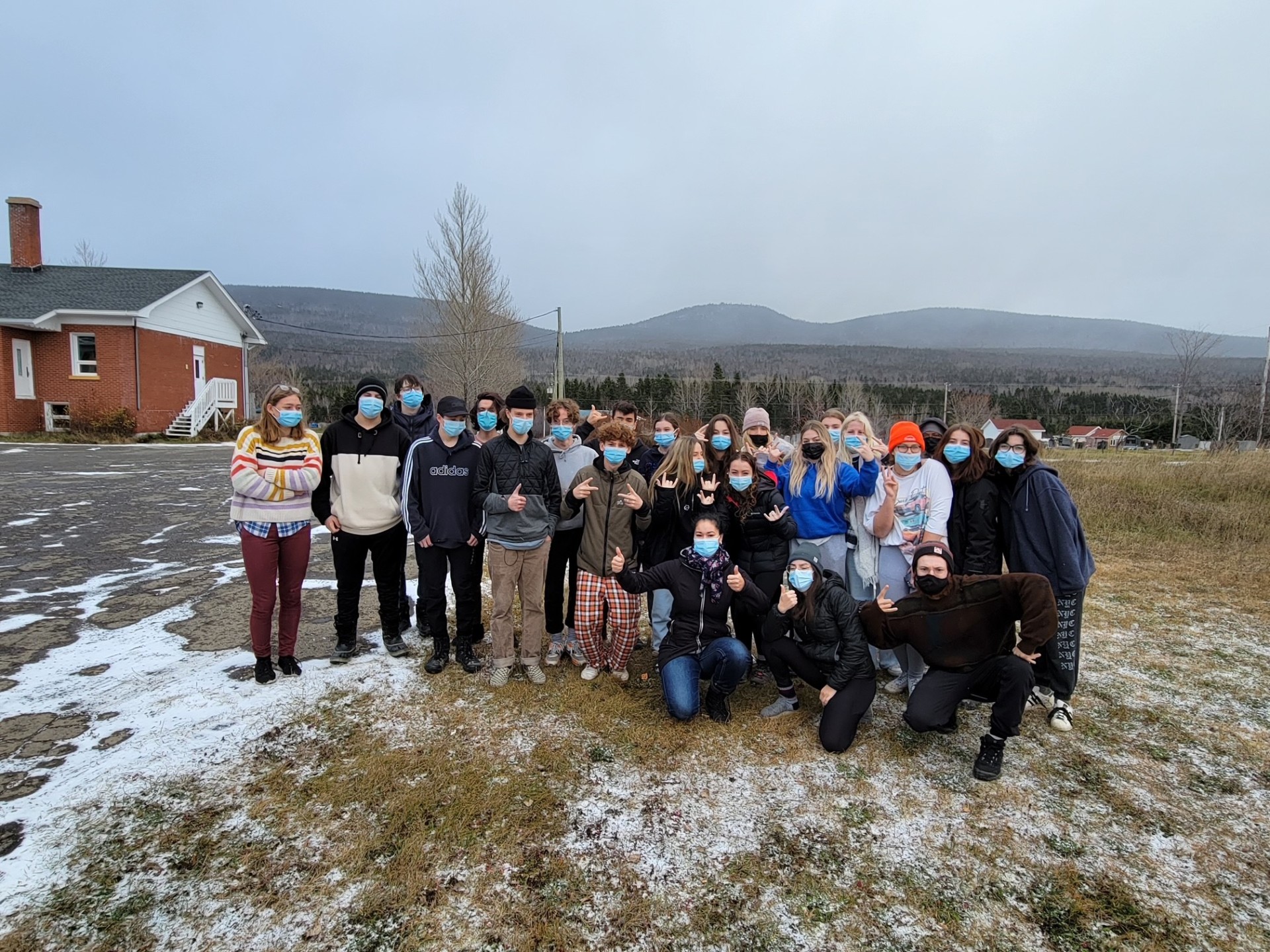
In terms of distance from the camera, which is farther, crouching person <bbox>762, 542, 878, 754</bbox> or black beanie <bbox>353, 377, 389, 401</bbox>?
black beanie <bbox>353, 377, 389, 401</bbox>

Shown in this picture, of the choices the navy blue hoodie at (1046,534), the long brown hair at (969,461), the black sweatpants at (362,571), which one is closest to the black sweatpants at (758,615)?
the long brown hair at (969,461)

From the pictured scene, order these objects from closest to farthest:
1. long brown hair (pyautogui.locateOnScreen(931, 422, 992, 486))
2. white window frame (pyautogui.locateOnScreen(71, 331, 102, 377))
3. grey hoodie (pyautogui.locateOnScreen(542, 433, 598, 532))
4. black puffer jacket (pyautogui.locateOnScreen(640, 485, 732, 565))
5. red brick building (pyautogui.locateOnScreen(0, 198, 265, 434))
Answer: long brown hair (pyautogui.locateOnScreen(931, 422, 992, 486)), black puffer jacket (pyautogui.locateOnScreen(640, 485, 732, 565)), grey hoodie (pyautogui.locateOnScreen(542, 433, 598, 532)), red brick building (pyautogui.locateOnScreen(0, 198, 265, 434)), white window frame (pyautogui.locateOnScreen(71, 331, 102, 377))

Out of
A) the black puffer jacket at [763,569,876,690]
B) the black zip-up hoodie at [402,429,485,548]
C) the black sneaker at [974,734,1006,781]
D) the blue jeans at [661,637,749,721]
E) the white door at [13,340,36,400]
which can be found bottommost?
the black sneaker at [974,734,1006,781]

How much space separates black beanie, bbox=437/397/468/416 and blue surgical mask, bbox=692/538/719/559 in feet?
6.23

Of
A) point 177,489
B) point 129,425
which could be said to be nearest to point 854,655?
point 177,489

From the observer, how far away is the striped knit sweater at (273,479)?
12.8 ft

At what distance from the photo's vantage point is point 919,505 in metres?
4.00

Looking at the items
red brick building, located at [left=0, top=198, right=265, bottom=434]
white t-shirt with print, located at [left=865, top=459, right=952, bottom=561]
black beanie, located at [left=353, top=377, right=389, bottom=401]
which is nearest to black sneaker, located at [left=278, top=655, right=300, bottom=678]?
black beanie, located at [left=353, top=377, right=389, bottom=401]

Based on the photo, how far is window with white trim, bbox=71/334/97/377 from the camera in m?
22.0

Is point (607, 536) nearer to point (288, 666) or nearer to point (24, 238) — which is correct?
point (288, 666)

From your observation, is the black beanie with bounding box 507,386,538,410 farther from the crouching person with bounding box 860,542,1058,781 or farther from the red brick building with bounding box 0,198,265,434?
the red brick building with bounding box 0,198,265,434

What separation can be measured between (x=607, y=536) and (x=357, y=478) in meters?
1.86

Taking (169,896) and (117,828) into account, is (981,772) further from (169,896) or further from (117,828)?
(117,828)

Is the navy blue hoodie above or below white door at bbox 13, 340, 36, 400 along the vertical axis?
below
